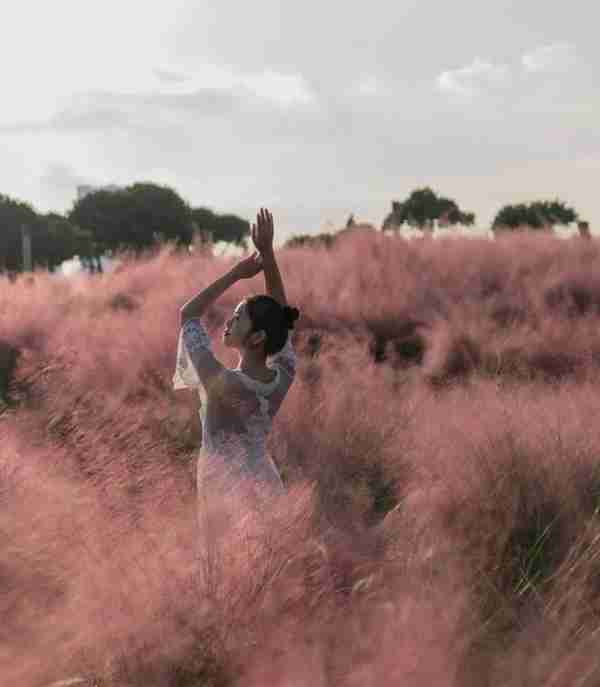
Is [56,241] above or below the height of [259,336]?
below

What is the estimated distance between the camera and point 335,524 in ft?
15.3

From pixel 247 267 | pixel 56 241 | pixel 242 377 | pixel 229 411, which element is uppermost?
pixel 247 267

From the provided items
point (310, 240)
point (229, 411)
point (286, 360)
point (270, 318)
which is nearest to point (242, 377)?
point (229, 411)

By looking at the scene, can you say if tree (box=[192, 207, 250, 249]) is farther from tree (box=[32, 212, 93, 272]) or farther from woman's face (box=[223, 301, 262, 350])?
woman's face (box=[223, 301, 262, 350])

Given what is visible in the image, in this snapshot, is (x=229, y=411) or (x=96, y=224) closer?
(x=229, y=411)

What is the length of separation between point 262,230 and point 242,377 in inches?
23.4

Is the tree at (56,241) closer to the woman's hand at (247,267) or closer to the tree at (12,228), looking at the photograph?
the tree at (12,228)

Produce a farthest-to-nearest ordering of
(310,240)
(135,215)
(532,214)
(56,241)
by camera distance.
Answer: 1. (135,215)
2. (56,241)
3. (532,214)
4. (310,240)

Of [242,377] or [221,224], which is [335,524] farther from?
[221,224]

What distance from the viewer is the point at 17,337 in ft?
36.1

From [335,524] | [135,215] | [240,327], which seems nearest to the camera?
[240,327]

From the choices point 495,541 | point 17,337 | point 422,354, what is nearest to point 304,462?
point 495,541

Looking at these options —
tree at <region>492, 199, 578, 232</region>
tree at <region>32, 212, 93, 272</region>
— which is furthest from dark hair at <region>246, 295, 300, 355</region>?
tree at <region>32, 212, 93, 272</region>

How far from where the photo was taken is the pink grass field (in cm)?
290
